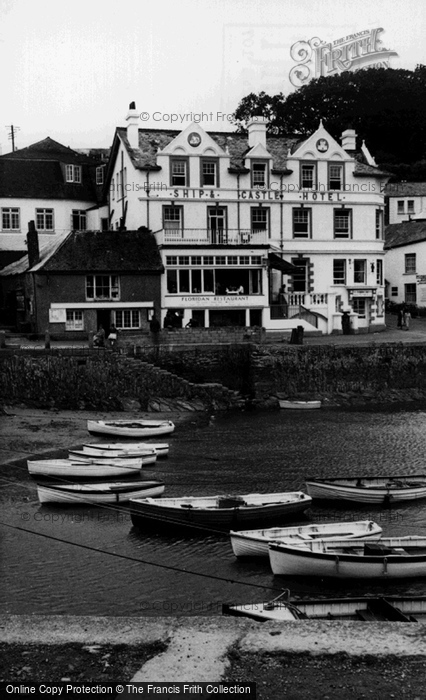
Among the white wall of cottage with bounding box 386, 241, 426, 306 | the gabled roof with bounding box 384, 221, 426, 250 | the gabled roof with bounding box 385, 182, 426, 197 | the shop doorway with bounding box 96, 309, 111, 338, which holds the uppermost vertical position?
the gabled roof with bounding box 385, 182, 426, 197

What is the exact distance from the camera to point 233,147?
2205 inches

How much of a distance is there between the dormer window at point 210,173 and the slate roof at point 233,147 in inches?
46.2

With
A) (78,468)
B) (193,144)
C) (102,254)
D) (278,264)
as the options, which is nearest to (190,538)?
(78,468)

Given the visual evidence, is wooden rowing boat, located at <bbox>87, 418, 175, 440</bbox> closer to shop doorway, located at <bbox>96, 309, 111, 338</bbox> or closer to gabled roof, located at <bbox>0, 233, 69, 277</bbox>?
shop doorway, located at <bbox>96, 309, 111, 338</bbox>

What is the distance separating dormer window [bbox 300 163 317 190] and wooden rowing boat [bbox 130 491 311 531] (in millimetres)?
35829

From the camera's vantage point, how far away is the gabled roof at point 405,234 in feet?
224

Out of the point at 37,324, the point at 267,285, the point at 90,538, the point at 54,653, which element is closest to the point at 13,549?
the point at 90,538

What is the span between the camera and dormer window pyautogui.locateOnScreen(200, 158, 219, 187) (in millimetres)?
53281

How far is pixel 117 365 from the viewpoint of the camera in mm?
41688

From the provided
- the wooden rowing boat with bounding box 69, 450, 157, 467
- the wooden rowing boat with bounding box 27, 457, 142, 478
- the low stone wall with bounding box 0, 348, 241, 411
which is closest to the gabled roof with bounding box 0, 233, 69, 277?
the low stone wall with bounding box 0, 348, 241, 411

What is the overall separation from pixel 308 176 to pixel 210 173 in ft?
23.0

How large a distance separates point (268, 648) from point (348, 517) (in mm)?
16356

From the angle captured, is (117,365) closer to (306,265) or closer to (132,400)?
(132,400)

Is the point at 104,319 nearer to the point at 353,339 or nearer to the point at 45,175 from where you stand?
the point at 353,339
